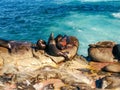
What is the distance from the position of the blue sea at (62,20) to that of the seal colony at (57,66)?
221 inches

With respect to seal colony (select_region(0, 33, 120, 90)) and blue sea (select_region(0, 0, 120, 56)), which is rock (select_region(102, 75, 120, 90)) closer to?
seal colony (select_region(0, 33, 120, 90))

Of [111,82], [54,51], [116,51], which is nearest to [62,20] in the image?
[116,51]

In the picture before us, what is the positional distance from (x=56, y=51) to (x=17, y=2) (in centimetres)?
2678

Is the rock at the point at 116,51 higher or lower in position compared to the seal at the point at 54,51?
lower

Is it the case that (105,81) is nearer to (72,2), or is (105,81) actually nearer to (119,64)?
(119,64)

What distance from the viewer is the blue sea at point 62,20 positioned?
2717cm

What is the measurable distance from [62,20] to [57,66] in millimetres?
16428

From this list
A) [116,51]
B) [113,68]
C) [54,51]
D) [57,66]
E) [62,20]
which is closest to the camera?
[113,68]

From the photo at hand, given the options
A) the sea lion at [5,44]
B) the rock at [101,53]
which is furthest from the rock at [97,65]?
the sea lion at [5,44]

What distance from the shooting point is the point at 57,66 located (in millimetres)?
15680

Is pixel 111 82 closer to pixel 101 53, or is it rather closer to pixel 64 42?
pixel 101 53

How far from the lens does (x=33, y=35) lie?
27812 mm

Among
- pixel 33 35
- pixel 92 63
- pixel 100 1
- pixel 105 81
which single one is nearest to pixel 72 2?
pixel 100 1

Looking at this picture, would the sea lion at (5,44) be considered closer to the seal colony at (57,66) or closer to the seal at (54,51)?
the seal colony at (57,66)
